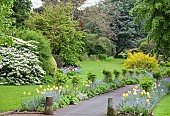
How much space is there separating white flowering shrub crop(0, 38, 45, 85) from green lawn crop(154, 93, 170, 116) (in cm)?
807

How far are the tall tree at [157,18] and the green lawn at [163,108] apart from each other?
10.6 feet

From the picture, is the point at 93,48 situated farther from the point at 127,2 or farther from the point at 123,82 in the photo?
the point at 123,82

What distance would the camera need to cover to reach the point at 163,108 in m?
11.1

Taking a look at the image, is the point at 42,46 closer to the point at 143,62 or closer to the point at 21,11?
the point at 143,62

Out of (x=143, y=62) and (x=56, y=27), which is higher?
(x=56, y=27)

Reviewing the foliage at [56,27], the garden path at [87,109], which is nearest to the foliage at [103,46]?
the foliage at [56,27]

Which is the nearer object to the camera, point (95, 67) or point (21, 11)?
point (21, 11)

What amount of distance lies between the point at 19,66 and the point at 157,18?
803 cm

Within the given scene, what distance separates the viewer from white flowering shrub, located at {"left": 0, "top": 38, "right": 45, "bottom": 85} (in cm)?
1805

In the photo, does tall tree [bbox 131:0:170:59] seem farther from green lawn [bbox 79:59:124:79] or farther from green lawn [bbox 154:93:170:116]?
green lawn [bbox 79:59:124:79]

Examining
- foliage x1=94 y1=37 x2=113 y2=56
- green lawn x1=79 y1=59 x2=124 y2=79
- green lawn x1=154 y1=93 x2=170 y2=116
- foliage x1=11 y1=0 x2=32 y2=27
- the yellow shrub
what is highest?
foliage x1=11 y1=0 x2=32 y2=27

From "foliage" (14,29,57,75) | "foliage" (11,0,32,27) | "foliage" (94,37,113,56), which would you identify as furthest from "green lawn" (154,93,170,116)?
"foliage" (94,37,113,56)

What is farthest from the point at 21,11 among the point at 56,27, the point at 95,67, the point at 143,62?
the point at 143,62

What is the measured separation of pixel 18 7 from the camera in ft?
106
